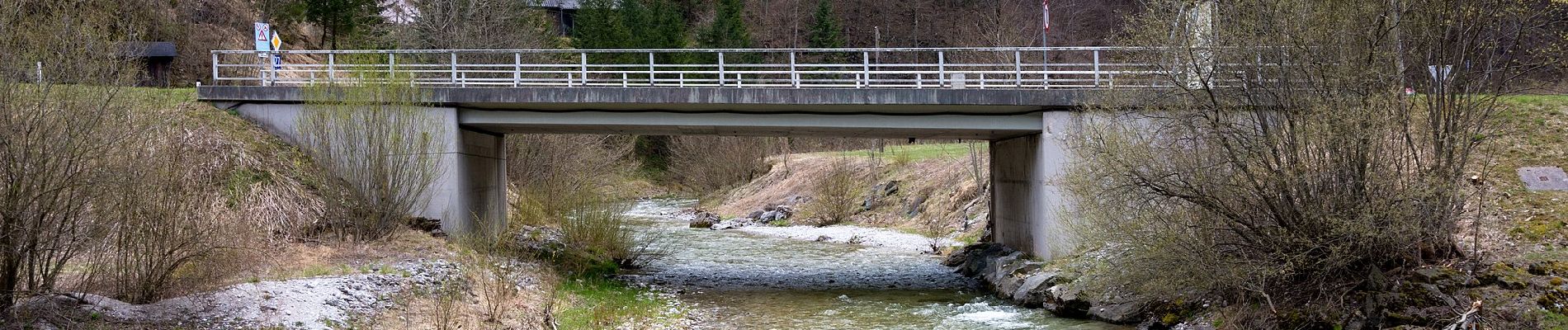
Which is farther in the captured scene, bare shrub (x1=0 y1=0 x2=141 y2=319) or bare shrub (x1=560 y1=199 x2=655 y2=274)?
bare shrub (x1=560 y1=199 x2=655 y2=274)

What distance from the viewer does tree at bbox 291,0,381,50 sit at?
4372 centimetres

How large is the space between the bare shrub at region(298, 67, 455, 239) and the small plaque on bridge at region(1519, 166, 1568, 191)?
56.5 ft

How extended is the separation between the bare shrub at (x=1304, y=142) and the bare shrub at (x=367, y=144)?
445 inches

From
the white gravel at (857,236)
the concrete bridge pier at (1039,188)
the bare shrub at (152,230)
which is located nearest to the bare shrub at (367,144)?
the bare shrub at (152,230)

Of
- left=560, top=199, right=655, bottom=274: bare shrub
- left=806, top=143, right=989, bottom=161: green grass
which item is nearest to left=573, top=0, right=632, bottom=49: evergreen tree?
left=806, top=143, right=989, bottom=161: green grass

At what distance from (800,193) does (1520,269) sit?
31315mm

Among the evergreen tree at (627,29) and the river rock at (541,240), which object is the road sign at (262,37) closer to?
the river rock at (541,240)

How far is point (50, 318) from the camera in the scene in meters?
11.3

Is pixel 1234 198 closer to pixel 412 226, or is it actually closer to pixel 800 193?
pixel 412 226

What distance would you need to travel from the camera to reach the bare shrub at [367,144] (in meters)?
18.7

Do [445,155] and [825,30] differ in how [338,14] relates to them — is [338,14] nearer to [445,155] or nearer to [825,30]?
[445,155]

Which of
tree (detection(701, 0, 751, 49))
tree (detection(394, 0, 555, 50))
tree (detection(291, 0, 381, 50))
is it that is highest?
tree (detection(701, 0, 751, 49))

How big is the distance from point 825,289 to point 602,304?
518cm

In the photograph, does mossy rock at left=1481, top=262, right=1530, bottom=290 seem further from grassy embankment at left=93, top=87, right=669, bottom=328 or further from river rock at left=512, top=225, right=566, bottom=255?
river rock at left=512, top=225, right=566, bottom=255
